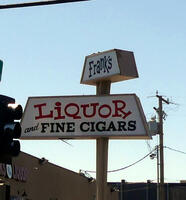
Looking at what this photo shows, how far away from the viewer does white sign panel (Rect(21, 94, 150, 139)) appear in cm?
2272

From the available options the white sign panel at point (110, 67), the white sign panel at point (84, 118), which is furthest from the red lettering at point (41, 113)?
the white sign panel at point (110, 67)

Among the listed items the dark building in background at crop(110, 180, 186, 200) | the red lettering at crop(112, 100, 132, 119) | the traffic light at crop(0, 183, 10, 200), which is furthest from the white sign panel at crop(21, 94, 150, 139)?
the dark building in background at crop(110, 180, 186, 200)

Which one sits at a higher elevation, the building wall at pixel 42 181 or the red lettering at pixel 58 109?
the red lettering at pixel 58 109

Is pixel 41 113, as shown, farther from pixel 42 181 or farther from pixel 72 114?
pixel 42 181

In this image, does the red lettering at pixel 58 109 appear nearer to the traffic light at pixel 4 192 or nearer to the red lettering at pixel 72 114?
the red lettering at pixel 72 114

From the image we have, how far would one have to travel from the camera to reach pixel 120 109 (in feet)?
75.2

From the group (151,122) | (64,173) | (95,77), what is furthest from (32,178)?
(151,122)

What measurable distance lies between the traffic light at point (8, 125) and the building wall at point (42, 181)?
48.4 feet

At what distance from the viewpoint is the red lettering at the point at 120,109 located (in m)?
22.8

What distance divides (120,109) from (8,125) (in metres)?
13.1

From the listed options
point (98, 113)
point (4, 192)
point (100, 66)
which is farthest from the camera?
point (100, 66)

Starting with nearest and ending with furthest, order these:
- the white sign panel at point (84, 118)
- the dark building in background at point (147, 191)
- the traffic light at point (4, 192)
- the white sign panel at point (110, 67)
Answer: the traffic light at point (4, 192) < the white sign panel at point (84, 118) < the white sign panel at point (110, 67) < the dark building in background at point (147, 191)

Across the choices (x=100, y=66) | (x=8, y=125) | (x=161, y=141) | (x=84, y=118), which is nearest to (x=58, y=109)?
(x=84, y=118)

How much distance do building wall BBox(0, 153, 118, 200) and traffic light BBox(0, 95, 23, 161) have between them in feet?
48.4
